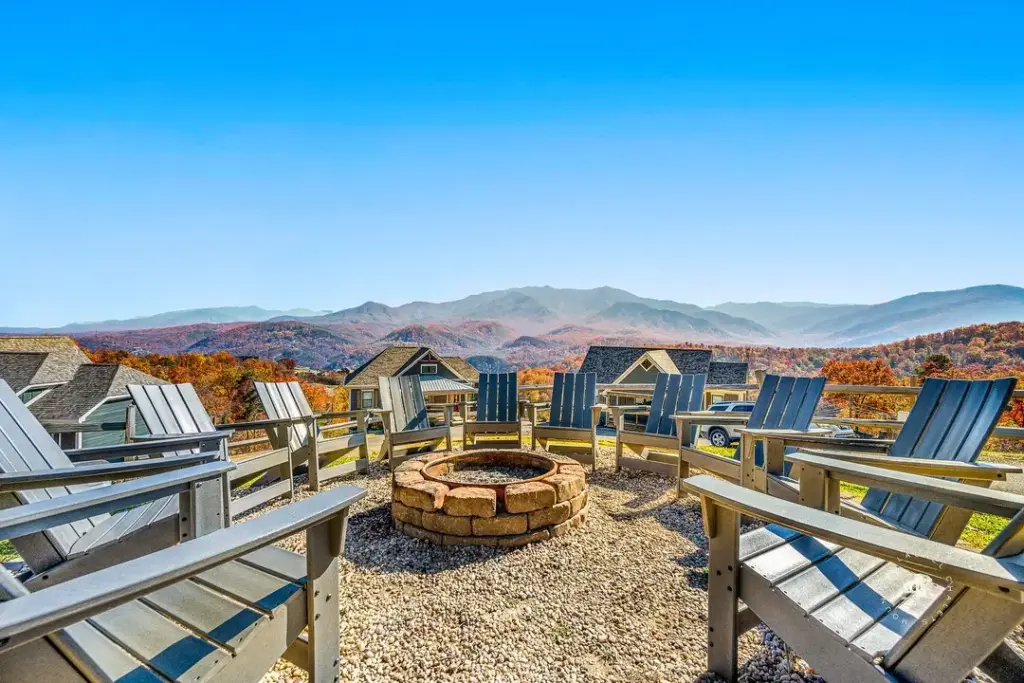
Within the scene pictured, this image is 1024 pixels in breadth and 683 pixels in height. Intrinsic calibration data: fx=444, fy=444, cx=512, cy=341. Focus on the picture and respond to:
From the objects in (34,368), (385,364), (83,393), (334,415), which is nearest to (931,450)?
(334,415)

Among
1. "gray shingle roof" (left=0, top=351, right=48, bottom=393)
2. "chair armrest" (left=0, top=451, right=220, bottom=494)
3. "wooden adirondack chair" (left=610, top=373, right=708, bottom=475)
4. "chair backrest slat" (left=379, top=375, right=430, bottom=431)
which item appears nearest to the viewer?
"chair armrest" (left=0, top=451, right=220, bottom=494)

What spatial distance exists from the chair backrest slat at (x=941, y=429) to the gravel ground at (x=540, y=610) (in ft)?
2.85

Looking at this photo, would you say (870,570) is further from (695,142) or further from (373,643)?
(695,142)

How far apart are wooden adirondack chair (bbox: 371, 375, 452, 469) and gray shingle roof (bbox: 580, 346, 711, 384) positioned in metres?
14.2

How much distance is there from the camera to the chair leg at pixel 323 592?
1.32 meters

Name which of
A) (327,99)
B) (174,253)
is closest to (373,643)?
(327,99)

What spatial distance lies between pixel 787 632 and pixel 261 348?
36164mm

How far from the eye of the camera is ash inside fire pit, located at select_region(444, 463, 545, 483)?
416 centimetres

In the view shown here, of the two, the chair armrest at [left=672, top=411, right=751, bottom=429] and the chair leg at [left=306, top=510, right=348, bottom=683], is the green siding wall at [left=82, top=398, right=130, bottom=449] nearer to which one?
the chair armrest at [left=672, top=411, right=751, bottom=429]

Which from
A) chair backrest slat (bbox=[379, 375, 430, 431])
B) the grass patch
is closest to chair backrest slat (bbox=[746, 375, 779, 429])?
chair backrest slat (bbox=[379, 375, 430, 431])

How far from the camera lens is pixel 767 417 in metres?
3.95

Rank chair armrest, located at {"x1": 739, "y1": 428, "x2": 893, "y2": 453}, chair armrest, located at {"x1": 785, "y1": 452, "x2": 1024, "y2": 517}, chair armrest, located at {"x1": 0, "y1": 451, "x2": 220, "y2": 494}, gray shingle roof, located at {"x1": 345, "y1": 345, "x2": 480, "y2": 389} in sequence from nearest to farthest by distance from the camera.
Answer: chair armrest, located at {"x1": 785, "y1": 452, "x2": 1024, "y2": 517}, chair armrest, located at {"x1": 0, "y1": 451, "x2": 220, "y2": 494}, chair armrest, located at {"x1": 739, "y1": 428, "x2": 893, "y2": 453}, gray shingle roof, located at {"x1": 345, "y1": 345, "x2": 480, "y2": 389}

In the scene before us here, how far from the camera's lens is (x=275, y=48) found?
9.30m

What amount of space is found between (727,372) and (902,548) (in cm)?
2023
